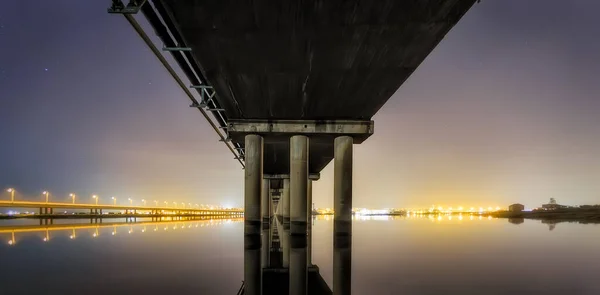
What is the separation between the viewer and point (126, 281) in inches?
469

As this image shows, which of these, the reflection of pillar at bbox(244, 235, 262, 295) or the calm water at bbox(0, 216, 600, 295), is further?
the reflection of pillar at bbox(244, 235, 262, 295)

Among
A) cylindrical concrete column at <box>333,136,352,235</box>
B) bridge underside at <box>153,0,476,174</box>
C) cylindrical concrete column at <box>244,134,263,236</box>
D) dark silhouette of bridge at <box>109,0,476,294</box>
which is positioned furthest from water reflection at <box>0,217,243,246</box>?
cylindrical concrete column at <box>333,136,352,235</box>

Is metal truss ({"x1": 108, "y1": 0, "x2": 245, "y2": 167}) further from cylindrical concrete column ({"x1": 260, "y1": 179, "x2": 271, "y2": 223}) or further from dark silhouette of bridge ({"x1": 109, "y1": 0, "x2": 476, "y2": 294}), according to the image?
cylindrical concrete column ({"x1": 260, "y1": 179, "x2": 271, "y2": 223})

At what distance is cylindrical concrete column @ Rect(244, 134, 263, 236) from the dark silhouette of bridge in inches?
2.4

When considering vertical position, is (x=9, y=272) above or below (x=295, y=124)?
below

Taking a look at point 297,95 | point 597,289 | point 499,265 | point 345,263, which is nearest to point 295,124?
point 297,95

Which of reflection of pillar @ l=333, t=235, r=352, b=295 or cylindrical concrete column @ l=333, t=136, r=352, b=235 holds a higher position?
cylindrical concrete column @ l=333, t=136, r=352, b=235

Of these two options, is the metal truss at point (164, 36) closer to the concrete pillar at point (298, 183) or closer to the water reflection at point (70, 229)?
the concrete pillar at point (298, 183)

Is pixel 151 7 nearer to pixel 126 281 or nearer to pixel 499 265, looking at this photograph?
pixel 126 281

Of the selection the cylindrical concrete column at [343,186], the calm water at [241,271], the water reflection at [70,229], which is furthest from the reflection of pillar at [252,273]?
the water reflection at [70,229]

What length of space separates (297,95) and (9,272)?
13.4m

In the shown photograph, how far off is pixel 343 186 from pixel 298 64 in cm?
1223

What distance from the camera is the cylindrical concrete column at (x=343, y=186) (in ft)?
89.5

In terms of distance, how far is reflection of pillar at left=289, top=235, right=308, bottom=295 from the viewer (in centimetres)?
1200
